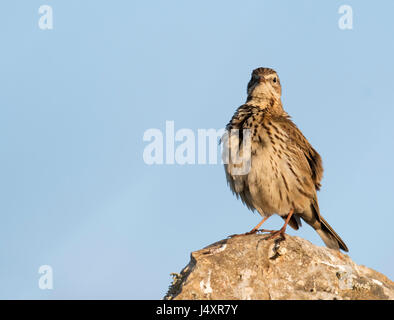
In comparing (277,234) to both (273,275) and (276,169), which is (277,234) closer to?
(273,275)

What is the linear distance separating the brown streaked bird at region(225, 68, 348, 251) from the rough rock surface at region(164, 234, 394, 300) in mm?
1796

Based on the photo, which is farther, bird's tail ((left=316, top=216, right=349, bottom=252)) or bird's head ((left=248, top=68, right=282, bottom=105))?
bird's head ((left=248, top=68, right=282, bottom=105))

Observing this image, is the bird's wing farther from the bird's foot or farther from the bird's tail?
the bird's foot

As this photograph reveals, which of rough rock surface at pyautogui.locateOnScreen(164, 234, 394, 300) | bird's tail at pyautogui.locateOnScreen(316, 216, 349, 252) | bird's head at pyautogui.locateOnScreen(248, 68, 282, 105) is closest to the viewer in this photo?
rough rock surface at pyautogui.locateOnScreen(164, 234, 394, 300)

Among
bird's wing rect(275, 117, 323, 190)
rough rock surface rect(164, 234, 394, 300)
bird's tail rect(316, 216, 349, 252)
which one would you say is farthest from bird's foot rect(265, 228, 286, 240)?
bird's tail rect(316, 216, 349, 252)

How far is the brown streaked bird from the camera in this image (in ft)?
33.3

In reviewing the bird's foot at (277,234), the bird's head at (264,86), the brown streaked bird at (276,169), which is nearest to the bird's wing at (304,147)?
the brown streaked bird at (276,169)

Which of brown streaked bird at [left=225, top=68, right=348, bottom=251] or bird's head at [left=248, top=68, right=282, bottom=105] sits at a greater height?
bird's head at [left=248, top=68, right=282, bottom=105]

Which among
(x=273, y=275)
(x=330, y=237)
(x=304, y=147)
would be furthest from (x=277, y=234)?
(x=330, y=237)

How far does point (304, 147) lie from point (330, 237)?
183 cm

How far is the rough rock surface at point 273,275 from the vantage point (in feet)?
23.8

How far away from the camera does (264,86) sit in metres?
11.6

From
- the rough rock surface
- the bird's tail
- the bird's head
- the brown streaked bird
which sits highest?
the bird's head
